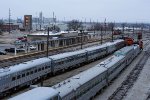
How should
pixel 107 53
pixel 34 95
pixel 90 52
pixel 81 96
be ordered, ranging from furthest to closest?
pixel 107 53, pixel 90 52, pixel 81 96, pixel 34 95

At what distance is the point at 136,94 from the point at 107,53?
38.6m

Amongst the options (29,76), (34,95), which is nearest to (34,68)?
(29,76)

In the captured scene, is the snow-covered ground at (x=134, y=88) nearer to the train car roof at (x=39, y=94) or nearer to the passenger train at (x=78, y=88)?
the passenger train at (x=78, y=88)

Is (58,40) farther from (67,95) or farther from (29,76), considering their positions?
(67,95)

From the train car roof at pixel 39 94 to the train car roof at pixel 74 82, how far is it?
127 cm

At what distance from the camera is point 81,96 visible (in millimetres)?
26844

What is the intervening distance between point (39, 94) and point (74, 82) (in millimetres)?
7214

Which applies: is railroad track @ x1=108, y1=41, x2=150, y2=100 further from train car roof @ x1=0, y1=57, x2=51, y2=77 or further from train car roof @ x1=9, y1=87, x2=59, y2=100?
train car roof @ x1=9, y1=87, x2=59, y2=100

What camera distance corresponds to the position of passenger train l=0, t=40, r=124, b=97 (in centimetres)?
3117

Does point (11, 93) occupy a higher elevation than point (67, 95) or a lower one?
lower

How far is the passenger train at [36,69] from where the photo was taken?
102ft

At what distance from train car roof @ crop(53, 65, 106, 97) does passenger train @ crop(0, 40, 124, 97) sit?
21.3ft

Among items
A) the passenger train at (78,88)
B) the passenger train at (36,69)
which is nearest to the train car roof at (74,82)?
the passenger train at (78,88)

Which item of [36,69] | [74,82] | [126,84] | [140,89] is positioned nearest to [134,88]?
[140,89]
